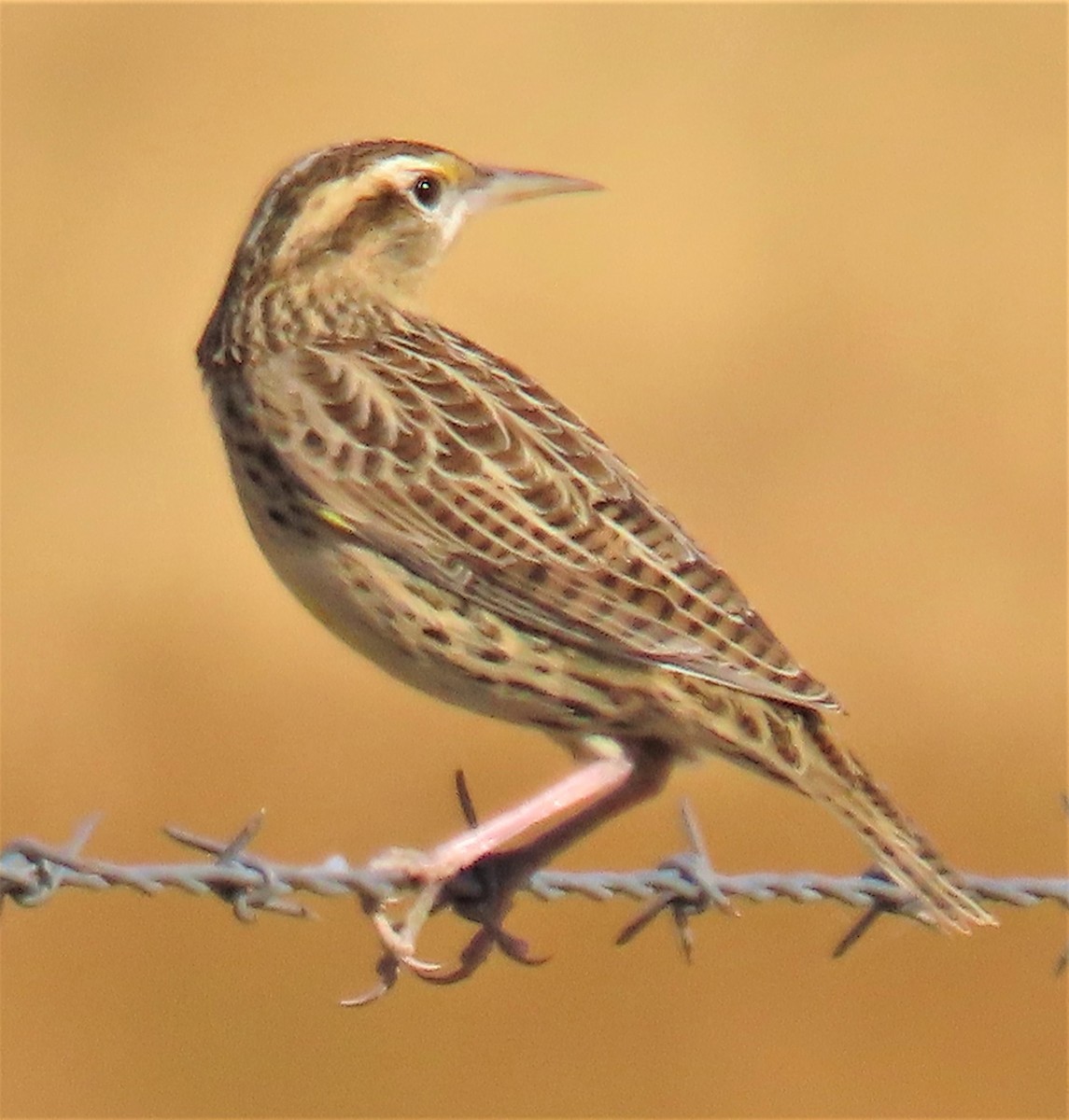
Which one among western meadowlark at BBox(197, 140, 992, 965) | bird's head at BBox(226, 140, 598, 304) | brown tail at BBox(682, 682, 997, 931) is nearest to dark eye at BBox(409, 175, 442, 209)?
bird's head at BBox(226, 140, 598, 304)

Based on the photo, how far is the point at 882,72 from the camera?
47.4 ft

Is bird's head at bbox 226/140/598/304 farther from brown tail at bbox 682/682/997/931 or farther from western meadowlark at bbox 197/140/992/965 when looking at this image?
brown tail at bbox 682/682/997/931

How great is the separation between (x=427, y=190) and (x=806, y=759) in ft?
4.75

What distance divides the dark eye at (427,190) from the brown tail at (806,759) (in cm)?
122

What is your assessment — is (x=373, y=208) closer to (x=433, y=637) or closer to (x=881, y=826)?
(x=433, y=637)

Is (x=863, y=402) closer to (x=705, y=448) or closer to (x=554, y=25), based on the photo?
(x=705, y=448)

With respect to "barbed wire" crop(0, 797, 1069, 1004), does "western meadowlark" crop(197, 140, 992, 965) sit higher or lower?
higher

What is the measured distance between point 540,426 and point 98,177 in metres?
8.22

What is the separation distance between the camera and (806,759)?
555 centimetres

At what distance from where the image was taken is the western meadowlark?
546cm

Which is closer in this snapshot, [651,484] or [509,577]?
[509,577]

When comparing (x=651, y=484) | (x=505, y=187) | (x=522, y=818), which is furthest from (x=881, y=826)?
(x=651, y=484)

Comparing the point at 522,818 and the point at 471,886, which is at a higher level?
the point at 522,818

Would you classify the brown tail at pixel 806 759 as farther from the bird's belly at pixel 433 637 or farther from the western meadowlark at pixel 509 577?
the bird's belly at pixel 433 637
